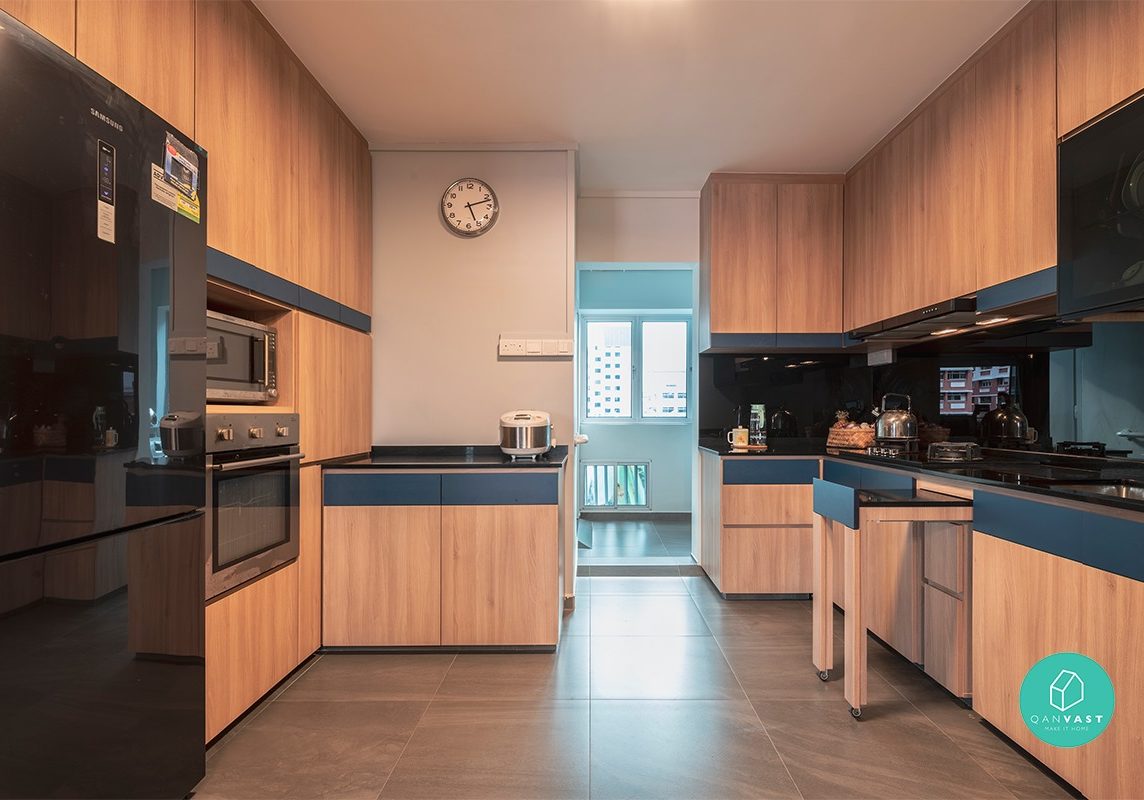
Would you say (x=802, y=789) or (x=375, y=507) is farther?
(x=375, y=507)

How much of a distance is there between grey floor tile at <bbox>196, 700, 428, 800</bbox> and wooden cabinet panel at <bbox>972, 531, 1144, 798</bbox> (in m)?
1.95

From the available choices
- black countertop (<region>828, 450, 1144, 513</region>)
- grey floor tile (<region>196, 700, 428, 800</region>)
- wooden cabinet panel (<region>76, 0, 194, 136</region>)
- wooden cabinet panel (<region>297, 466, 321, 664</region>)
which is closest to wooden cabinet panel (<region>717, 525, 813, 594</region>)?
black countertop (<region>828, 450, 1144, 513</region>)

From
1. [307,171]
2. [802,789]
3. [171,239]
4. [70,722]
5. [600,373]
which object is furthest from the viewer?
[600,373]

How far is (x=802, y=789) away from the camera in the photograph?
5.54ft

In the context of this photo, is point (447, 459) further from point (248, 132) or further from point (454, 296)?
point (248, 132)

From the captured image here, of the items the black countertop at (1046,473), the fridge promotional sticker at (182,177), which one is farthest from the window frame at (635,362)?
the fridge promotional sticker at (182,177)

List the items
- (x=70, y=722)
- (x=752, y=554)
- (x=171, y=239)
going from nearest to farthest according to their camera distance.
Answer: (x=70, y=722), (x=171, y=239), (x=752, y=554)

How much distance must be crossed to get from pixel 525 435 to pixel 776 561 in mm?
1727

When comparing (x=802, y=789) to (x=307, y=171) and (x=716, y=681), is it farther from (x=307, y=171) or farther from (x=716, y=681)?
(x=307, y=171)

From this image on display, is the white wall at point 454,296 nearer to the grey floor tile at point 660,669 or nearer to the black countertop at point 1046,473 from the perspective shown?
the grey floor tile at point 660,669

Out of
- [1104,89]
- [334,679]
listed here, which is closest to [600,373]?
[334,679]

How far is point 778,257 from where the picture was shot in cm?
371

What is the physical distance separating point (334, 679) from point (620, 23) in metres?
2.89

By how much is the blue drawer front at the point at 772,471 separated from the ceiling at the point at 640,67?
1.82 m
